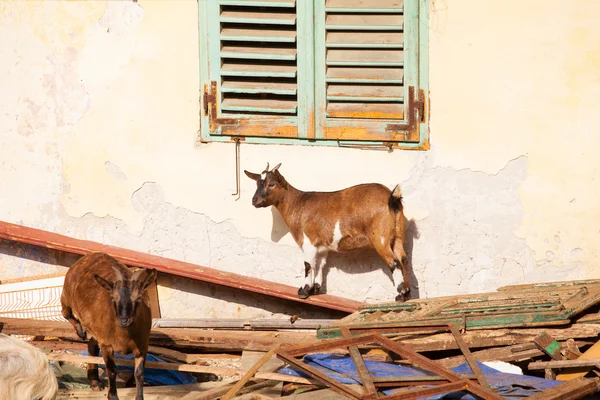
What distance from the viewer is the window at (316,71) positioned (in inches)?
420

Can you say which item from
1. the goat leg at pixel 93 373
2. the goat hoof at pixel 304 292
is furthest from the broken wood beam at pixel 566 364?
the goat leg at pixel 93 373

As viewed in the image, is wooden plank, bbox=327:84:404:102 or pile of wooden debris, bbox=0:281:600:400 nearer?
pile of wooden debris, bbox=0:281:600:400

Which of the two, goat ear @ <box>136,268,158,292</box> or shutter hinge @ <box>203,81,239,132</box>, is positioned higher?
shutter hinge @ <box>203,81,239,132</box>

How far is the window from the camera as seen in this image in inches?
420

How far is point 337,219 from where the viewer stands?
10.7m

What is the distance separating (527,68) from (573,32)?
510mm

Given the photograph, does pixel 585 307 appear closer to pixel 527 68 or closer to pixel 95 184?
pixel 527 68

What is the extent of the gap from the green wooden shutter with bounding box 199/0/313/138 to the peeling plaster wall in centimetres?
19

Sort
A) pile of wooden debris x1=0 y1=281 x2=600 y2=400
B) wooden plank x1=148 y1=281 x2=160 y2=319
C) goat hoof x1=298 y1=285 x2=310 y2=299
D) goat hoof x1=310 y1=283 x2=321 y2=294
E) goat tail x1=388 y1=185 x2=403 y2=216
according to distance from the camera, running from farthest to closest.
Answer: wooden plank x1=148 y1=281 x2=160 y2=319, goat hoof x1=310 y1=283 x2=321 y2=294, goat hoof x1=298 y1=285 x2=310 y2=299, goat tail x1=388 y1=185 x2=403 y2=216, pile of wooden debris x1=0 y1=281 x2=600 y2=400

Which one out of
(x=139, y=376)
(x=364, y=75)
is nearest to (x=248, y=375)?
(x=139, y=376)

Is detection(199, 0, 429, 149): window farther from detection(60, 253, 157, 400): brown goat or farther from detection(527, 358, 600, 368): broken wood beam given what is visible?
detection(527, 358, 600, 368): broken wood beam

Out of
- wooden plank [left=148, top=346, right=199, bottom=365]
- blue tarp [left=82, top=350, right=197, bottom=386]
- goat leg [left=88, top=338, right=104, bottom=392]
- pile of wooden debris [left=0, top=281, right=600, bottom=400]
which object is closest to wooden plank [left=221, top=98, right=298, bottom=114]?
pile of wooden debris [left=0, top=281, right=600, bottom=400]

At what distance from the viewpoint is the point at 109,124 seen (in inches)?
442

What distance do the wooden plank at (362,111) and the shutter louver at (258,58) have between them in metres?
0.37
